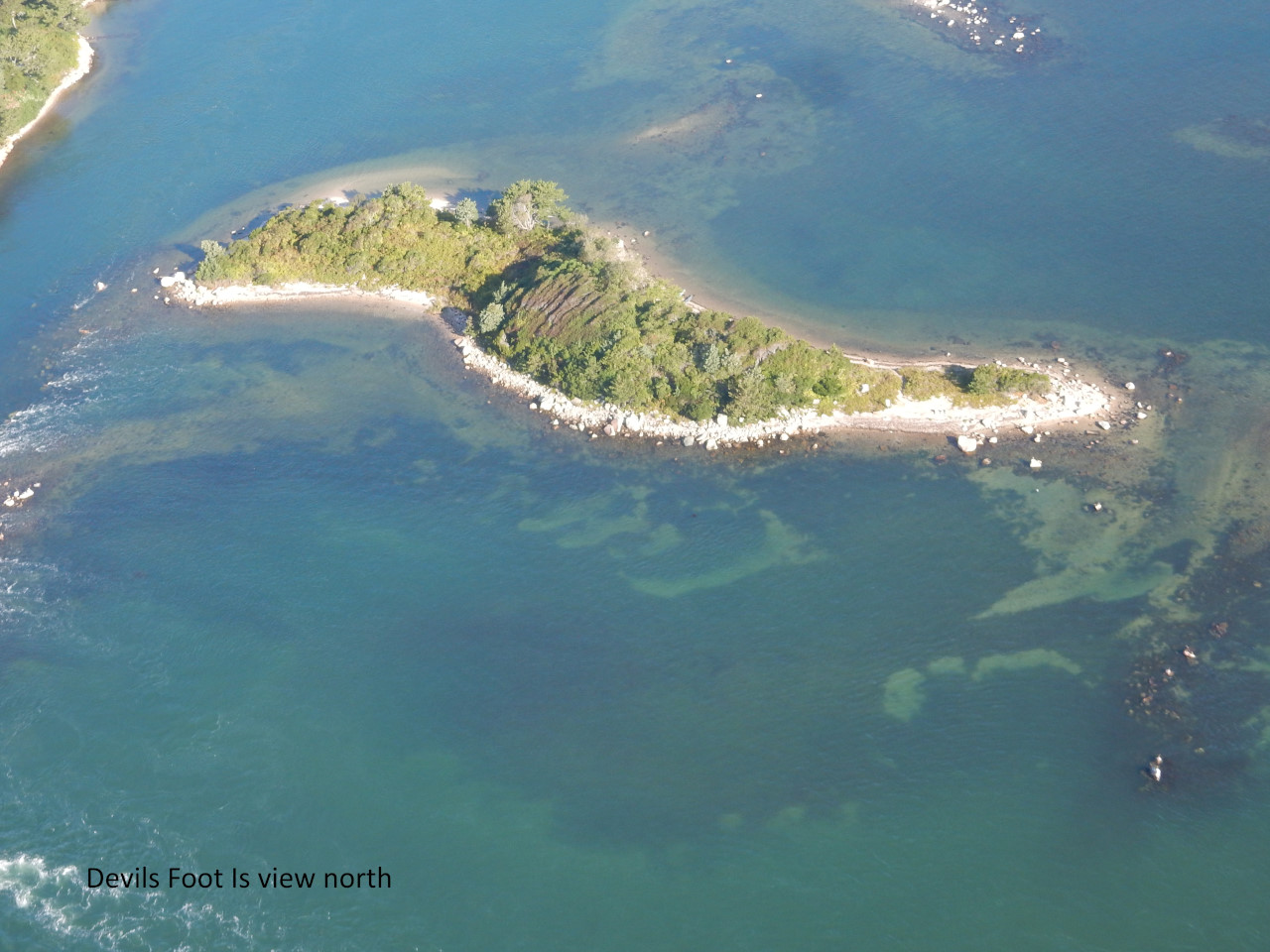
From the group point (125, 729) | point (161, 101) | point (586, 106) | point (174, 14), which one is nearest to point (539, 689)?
point (125, 729)

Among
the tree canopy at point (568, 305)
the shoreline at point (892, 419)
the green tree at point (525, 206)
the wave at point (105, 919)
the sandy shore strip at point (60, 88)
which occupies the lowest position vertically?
the wave at point (105, 919)

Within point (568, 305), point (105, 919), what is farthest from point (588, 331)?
Answer: point (105, 919)

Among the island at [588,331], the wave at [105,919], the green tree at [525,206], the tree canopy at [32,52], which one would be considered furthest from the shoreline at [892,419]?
the tree canopy at [32,52]

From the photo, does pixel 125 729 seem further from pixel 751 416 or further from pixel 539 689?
pixel 751 416

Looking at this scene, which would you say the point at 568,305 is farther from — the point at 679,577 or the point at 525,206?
the point at 679,577

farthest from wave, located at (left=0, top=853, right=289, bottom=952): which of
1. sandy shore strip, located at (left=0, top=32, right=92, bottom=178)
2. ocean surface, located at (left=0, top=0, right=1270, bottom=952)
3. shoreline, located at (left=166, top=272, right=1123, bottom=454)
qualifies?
sandy shore strip, located at (left=0, top=32, right=92, bottom=178)

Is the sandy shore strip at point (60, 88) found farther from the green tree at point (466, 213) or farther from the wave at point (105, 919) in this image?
the wave at point (105, 919)

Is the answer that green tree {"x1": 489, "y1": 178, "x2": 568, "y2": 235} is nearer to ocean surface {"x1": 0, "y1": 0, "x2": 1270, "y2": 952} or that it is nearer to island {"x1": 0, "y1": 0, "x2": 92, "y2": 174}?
ocean surface {"x1": 0, "y1": 0, "x2": 1270, "y2": 952}
